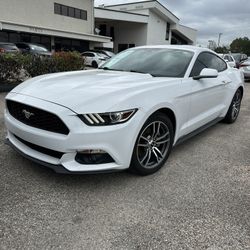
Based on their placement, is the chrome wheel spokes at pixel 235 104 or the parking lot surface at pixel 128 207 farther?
the chrome wheel spokes at pixel 235 104

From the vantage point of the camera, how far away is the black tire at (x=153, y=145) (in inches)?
129

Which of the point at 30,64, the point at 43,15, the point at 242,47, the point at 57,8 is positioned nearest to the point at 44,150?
the point at 30,64

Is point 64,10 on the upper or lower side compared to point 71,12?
upper

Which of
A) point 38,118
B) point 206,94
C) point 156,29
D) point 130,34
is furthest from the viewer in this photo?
point 130,34

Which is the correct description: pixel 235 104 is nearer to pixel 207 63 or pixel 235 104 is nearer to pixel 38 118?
pixel 207 63

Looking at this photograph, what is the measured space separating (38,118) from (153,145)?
4.52ft

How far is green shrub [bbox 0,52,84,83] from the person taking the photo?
8383mm

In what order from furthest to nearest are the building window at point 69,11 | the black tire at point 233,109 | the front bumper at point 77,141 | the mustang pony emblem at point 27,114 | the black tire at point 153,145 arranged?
the building window at point 69,11 < the black tire at point 233,109 < the black tire at point 153,145 < the mustang pony emblem at point 27,114 < the front bumper at point 77,141

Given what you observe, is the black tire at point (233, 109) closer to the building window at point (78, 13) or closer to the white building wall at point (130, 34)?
the building window at point (78, 13)

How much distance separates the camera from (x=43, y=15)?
27.9 m

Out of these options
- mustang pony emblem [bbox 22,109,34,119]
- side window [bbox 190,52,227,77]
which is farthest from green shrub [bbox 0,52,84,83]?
mustang pony emblem [bbox 22,109,34,119]

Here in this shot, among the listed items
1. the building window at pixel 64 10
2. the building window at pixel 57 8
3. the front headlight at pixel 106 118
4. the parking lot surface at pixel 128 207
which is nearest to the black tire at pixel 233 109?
the parking lot surface at pixel 128 207

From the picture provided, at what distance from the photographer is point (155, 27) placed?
4088 centimetres

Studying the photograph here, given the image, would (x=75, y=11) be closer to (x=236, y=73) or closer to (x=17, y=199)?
(x=236, y=73)
